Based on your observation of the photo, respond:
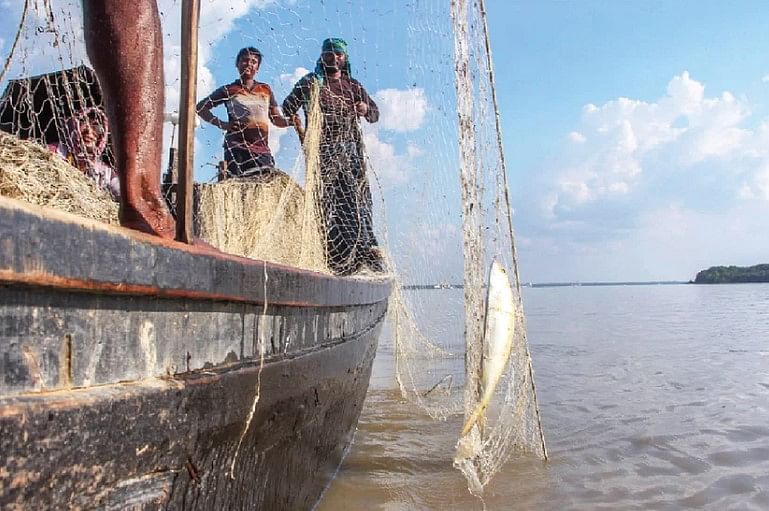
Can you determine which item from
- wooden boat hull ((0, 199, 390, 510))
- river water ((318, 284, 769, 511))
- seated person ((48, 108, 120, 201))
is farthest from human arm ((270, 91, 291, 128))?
wooden boat hull ((0, 199, 390, 510))

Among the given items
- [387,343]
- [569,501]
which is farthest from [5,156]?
[387,343]

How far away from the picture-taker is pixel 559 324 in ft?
63.2

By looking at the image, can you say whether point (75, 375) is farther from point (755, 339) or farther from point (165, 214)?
point (755, 339)

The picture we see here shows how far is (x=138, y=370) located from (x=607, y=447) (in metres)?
4.72

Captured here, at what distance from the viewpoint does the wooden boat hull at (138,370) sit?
3.31ft

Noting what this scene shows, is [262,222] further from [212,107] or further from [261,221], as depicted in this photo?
[212,107]

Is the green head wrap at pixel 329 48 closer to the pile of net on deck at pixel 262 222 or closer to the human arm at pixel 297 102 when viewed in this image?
the human arm at pixel 297 102

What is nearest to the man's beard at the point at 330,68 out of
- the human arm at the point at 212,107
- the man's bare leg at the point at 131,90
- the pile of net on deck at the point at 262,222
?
the human arm at the point at 212,107

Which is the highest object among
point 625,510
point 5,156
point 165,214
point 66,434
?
point 5,156

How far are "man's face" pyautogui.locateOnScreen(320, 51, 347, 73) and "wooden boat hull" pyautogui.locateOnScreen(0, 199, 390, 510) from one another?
169 inches

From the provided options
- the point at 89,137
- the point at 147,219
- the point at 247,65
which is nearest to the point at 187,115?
the point at 147,219

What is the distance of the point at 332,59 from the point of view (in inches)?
237

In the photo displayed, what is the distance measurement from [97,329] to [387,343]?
49.0 ft

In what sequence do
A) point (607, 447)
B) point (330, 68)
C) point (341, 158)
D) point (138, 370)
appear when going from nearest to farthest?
point (138, 370) < point (607, 447) < point (341, 158) < point (330, 68)
